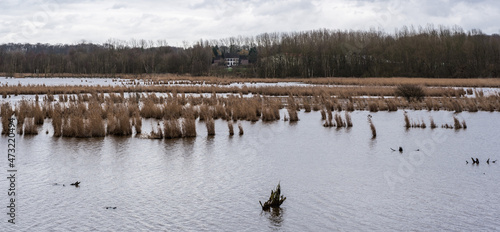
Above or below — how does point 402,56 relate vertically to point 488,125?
above

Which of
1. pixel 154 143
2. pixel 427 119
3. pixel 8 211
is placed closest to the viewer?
pixel 8 211

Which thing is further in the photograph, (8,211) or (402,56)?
(402,56)

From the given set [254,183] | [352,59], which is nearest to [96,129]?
[254,183]

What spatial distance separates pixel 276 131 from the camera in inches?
843

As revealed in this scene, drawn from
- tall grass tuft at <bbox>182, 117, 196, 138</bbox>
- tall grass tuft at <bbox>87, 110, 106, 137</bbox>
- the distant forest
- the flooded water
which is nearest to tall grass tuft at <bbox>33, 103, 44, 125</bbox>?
the flooded water

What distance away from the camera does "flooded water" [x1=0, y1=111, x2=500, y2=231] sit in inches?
356

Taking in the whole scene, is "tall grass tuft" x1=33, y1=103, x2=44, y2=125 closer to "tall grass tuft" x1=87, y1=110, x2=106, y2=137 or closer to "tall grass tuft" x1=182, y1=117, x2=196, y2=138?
"tall grass tuft" x1=87, y1=110, x2=106, y2=137

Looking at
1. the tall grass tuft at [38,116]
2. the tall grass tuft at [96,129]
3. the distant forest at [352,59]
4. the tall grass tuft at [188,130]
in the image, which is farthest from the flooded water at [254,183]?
the distant forest at [352,59]

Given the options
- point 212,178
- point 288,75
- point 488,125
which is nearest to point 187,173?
point 212,178

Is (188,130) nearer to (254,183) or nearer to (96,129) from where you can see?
(96,129)

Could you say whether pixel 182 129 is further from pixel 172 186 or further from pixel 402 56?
pixel 402 56

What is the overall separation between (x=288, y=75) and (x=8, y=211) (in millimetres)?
82713

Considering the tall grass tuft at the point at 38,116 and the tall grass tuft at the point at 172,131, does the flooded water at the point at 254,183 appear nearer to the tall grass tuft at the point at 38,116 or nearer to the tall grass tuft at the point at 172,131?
the tall grass tuft at the point at 172,131

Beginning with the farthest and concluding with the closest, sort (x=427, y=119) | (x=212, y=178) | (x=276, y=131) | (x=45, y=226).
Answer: (x=427, y=119) → (x=276, y=131) → (x=212, y=178) → (x=45, y=226)
